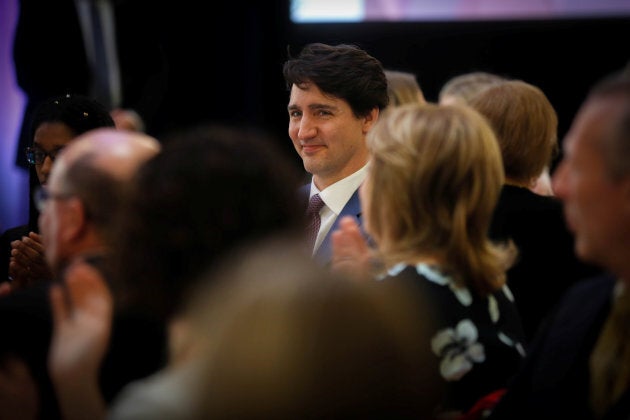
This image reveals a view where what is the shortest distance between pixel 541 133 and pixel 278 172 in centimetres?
181

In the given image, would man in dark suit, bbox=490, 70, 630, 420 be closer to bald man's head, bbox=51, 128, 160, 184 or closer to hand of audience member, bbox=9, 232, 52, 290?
bald man's head, bbox=51, 128, 160, 184

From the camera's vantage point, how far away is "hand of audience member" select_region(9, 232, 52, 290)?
305cm

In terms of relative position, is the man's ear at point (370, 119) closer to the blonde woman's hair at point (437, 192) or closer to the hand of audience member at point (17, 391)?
the blonde woman's hair at point (437, 192)

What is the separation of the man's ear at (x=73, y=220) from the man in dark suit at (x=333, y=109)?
1.44 metres

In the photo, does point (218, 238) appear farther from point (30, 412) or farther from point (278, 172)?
point (30, 412)

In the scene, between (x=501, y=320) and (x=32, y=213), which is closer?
(x=501, y=320)

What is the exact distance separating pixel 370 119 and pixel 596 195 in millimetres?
1911

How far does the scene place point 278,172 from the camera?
1.83 metres

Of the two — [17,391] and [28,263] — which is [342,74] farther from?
[17,391]

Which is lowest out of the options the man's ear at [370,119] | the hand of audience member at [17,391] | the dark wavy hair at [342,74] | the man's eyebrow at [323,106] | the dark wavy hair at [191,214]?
Result: the hand of audience member at [17,391]

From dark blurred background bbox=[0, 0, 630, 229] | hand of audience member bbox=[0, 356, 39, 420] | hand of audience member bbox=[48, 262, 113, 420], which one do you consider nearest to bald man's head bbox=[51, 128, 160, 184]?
hand of audience member bbox=[48, 262, 113, 420]

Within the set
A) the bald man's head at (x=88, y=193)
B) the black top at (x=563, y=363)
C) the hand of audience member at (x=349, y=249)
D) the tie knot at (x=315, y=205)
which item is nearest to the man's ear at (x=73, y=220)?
the bald man's head at (x=88, y=193)

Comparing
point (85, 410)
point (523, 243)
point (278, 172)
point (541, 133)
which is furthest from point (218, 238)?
→ point (541, 133)

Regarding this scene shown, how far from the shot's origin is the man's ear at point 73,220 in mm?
2066
